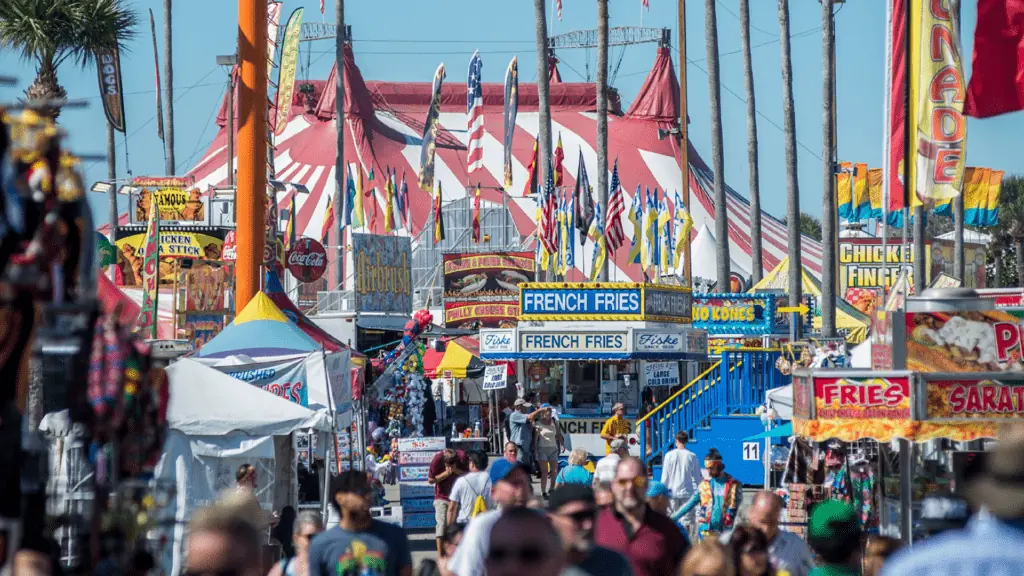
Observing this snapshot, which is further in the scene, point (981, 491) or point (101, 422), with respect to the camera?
point (101, 422)

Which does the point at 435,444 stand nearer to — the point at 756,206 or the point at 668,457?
the point at 668,457

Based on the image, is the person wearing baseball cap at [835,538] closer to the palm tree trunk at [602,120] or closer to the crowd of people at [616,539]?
the crowd of people at [616,539]

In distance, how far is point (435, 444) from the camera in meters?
17.8

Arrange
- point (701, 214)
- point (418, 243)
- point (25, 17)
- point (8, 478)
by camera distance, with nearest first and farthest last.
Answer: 1. point (8, 478)
2. point (25, 17)
3. point (418, 243)
4. point (701, 214)

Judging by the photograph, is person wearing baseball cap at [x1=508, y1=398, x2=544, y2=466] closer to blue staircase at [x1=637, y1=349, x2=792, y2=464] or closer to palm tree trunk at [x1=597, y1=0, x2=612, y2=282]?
blue staircase at [x1=637, y1=349, x2=792, y2=464]

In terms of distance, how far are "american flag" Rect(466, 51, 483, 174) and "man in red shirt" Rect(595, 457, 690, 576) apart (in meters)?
27.9

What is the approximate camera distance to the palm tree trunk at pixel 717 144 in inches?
1417

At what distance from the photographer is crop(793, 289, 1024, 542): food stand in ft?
36.3

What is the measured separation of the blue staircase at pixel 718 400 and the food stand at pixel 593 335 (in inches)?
52.5

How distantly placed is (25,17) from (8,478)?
14886 mm

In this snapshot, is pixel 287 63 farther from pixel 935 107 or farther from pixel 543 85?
pixel 935 107

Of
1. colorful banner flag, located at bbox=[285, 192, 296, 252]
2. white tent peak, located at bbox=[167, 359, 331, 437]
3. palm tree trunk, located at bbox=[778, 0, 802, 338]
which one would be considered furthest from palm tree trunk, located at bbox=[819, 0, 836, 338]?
white tent peak, located at bbox=[167, 359, 331, 437]

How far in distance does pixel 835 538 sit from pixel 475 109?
1168 inches

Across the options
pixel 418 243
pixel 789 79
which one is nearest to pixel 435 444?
pixel 789 79
